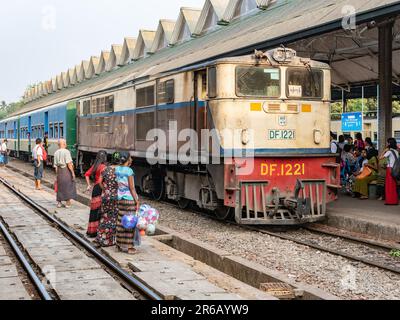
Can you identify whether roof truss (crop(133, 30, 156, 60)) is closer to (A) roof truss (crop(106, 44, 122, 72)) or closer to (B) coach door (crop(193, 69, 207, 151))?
(A) roof truss (crop(106, 44, 122, 72))

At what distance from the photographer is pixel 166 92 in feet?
43.0

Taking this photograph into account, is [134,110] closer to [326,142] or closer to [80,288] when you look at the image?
[326,142]

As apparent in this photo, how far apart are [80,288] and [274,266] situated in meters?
2.99

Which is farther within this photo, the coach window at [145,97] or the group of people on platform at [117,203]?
the coach window at [145,97]

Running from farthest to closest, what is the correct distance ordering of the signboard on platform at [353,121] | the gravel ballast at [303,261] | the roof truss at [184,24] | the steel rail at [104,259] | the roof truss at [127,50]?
the roof truss at [127,50] < the roof truss at [184,24] < the signboard on platform at [353,121] < the gravel ballast at [303,261] < the steel rail at [104,259]

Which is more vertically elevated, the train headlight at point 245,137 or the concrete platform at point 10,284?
the train headlight at point 245,137

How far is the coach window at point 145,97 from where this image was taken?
14086mm

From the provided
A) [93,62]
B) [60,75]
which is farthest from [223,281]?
[60,75]

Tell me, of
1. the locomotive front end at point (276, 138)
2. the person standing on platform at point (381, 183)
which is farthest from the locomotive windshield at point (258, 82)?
the person standing on platform at point (381, 183)

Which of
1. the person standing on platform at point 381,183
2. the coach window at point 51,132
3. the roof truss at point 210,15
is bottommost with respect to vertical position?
the person standing on platform at point 381,183

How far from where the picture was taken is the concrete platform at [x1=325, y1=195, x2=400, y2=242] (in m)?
10.2

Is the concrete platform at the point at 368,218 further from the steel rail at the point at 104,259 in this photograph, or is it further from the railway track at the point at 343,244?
the steel rail at the point at 104,259

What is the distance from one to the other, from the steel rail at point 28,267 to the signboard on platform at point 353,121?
48.7 feet
